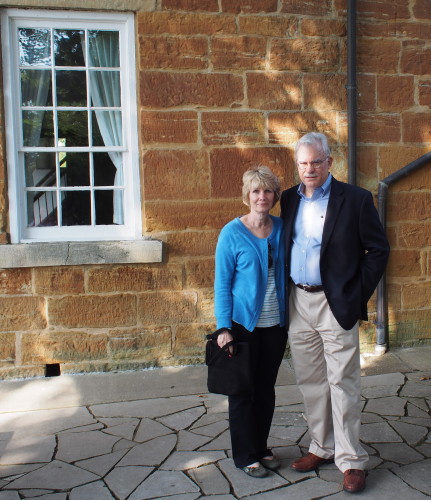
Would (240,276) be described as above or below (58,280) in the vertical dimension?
above

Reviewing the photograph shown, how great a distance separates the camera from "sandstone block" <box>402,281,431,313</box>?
18.4ft

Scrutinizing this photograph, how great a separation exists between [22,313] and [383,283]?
3114 millimetres

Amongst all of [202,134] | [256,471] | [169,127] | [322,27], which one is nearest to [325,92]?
[322,27]

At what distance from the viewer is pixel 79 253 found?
195 inches

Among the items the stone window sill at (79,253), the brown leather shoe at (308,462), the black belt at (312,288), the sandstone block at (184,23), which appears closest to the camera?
the black belt at (312,288)

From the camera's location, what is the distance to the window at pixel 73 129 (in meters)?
4.98

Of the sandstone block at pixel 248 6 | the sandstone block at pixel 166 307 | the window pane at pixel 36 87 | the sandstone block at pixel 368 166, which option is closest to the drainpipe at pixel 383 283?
the sandstone block at pixel 368 166

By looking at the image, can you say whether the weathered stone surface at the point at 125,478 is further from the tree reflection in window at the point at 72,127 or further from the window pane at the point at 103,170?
the window pane at the point at 103,170

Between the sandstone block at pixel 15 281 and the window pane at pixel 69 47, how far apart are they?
174cm

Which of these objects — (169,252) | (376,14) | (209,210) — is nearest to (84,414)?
(169,252)

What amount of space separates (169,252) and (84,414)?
4.91 ft

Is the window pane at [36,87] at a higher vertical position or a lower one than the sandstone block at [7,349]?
higher

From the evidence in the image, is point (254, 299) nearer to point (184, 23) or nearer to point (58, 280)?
point (58, 280)

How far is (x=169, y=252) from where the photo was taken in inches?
203
